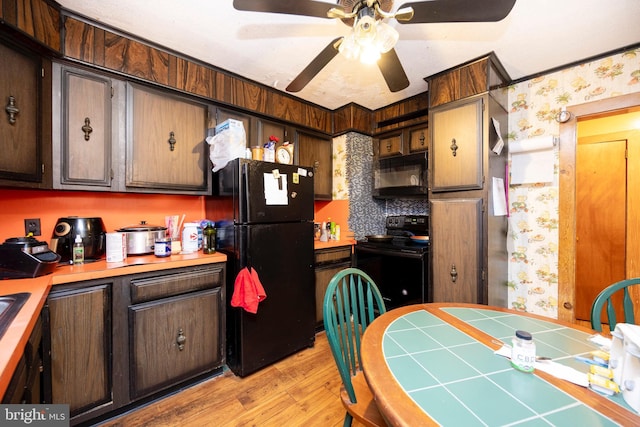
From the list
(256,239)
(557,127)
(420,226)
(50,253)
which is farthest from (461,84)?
(50,253)

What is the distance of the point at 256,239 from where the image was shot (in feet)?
6.23

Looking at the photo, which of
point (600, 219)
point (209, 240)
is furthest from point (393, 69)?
point (600, 219)

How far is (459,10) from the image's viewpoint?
3.63ft

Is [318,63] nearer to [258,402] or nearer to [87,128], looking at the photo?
[87,128]

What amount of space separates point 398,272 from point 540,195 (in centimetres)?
139

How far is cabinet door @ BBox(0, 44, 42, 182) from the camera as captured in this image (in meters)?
1.32

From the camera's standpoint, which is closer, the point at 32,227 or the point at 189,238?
the point at 32,227

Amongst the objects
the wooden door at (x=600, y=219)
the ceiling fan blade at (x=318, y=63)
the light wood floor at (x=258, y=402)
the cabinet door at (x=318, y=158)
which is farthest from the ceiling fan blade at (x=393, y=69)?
the wooden door at (x=600, y=219)

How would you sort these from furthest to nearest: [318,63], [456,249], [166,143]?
1. [456,249]
2. [166,143]
3. [318,63]

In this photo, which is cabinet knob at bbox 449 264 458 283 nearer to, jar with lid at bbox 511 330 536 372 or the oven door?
the oven door

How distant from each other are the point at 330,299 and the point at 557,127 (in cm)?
240

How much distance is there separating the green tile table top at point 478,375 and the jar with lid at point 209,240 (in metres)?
1.46

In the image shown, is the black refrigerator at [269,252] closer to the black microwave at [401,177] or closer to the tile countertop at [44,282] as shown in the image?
the tile countertop at [44,282]

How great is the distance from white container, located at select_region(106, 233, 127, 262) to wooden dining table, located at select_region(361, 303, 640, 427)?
1.61m
